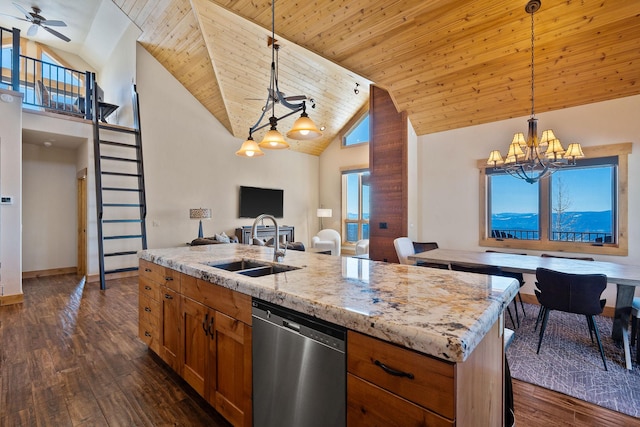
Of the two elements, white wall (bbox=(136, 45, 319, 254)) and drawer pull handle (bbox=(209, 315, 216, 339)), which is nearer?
drawer pull handle (bbox=(209, 315, 216, 339))

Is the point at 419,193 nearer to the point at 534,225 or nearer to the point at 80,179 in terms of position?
the point at 534,225

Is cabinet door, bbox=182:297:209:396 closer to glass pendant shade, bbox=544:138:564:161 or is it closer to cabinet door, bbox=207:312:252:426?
cabinet door, bbox=207:312:252:426

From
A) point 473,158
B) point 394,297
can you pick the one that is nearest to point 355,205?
point 473,158

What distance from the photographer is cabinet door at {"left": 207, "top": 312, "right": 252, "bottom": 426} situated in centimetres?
147

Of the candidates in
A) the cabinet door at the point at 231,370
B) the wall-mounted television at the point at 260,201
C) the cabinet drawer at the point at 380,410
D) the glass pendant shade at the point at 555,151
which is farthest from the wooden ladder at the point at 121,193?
the glass pendant shade at the point at 555,151

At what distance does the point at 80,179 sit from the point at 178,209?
6.33 feet

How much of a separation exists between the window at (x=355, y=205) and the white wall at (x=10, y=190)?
269 inches

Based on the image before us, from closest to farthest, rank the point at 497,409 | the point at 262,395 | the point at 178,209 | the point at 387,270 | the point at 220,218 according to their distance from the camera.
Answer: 1. the point at 497,409
2. the point at 262,395
3. the point at 387,270
4. the point at 178,209
5. the point at 220,218

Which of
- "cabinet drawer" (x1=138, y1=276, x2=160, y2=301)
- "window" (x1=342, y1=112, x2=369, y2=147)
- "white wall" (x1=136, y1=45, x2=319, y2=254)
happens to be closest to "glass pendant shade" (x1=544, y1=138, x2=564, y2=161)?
"cabinet drawer" (x1=138, y1=276, x2=160, y2=301)

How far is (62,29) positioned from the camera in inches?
254

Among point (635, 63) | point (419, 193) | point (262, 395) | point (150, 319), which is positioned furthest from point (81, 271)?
point (635, 63)

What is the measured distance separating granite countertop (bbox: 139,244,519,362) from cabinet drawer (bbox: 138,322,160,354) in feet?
2.46

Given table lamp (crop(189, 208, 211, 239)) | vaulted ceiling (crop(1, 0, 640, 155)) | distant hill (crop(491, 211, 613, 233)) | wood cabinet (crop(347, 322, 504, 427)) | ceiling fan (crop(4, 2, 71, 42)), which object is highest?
ceiling fan (crop(4, 2, 71, 42))

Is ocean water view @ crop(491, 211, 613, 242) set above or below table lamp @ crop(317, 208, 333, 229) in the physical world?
below
